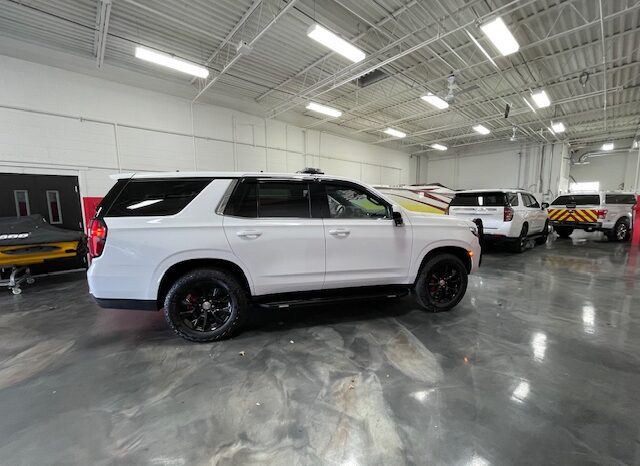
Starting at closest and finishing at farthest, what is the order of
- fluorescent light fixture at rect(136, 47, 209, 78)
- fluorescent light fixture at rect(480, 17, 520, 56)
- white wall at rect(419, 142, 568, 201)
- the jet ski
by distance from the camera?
the jet ski
fluorescent light fixture at rect(480, 17, 520, 56)
fluorescent light fixture at rect(136, 47, 209, 78)
white wall at rect(419, 142, 568, 201)

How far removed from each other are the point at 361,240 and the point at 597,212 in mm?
10352

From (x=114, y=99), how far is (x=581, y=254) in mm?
13717

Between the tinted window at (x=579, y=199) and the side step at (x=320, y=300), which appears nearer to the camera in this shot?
the side step at (x=320, y=300)

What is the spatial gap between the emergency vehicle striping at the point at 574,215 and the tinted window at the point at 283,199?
35.5 ft

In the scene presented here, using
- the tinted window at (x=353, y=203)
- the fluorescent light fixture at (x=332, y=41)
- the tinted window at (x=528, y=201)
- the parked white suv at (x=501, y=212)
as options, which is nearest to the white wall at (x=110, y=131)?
the fluorescent light fixture at (x=332, y=41)

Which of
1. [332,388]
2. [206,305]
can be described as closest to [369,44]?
[206,305]

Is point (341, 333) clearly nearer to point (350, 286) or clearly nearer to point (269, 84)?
Result: point (350, 286)

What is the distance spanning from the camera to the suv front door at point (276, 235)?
108 inches

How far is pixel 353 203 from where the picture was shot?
3.19m

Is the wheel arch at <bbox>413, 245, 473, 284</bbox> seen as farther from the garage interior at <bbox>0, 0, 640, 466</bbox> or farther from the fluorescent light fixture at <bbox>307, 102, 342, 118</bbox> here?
the fluorescent light fixture at <bbox>307, 102, 342, 118</bbox>

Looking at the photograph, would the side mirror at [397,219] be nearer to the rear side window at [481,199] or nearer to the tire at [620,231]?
the rear side window at [481,199]

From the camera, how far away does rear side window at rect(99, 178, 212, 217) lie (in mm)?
2570

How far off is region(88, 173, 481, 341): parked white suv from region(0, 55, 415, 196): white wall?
646cm

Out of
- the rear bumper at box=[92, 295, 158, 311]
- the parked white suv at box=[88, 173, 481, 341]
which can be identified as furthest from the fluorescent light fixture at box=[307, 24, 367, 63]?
the rear bumper at box=[92, 295, 158, 311]
